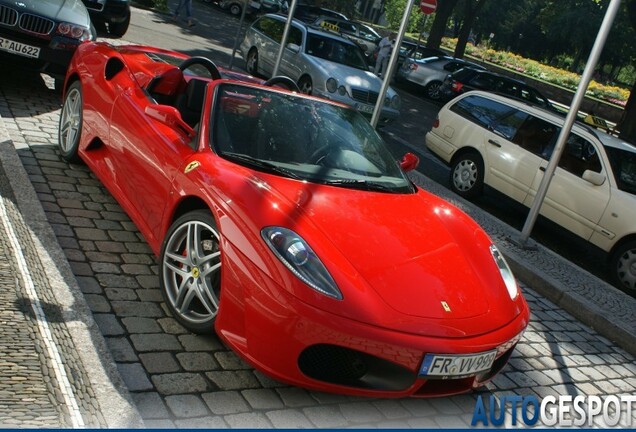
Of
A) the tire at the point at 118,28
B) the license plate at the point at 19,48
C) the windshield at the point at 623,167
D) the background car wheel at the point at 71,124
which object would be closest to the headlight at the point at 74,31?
the license plate at the point at 19,48

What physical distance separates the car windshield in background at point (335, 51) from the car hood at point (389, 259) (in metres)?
10.3

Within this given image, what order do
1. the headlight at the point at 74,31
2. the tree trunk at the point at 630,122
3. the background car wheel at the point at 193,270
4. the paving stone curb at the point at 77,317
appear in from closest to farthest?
the paving stone curb at the point at 77,317 → the background car wheel at the point at 193,270 → the headlight at the point at 74,31 → the tree trunk at the point at 630,122

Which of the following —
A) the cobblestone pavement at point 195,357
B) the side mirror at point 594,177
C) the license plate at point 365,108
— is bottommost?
the cobblestone pavement at point 195,357

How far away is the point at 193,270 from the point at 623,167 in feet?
20.1

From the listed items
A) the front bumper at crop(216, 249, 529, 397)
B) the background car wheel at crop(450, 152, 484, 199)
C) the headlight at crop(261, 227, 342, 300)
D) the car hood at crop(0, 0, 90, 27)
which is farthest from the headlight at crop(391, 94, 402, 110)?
the front bumper at crop(216, 249, 529, 397)

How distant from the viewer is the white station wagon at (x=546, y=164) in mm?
7902

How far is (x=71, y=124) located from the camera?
6211mm

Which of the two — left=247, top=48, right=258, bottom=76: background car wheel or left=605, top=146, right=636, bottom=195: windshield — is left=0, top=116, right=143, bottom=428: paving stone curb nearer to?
left=605, top=146, right=636, bottom=195: windshield

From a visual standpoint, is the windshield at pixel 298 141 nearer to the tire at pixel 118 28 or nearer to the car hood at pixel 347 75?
the car hood at pixel 347 75

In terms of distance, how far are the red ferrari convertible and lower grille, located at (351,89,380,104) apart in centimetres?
807

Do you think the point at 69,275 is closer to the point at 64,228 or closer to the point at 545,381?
the point at 64,228

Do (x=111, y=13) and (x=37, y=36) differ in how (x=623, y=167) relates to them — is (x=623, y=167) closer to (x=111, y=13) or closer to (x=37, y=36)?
(x=37, y=36)

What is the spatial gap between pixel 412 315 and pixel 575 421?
1508 millimetres

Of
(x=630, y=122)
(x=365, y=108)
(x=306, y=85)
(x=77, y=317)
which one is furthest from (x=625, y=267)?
(x=630, y=122)
